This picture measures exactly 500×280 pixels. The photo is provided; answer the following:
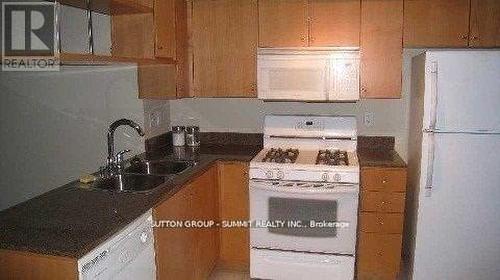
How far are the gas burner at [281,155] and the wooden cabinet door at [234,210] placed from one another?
20 centimetres

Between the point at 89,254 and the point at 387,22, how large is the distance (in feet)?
8.09

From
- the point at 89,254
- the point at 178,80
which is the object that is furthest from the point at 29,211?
the point at 178,80

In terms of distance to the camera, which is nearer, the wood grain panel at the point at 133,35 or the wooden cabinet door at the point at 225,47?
the wood grain panel at the point at 133,35

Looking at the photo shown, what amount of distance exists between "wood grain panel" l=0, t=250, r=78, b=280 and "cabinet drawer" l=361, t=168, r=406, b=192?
6.61 ft

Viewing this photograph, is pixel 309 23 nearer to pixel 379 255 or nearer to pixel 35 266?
pixel 379 255

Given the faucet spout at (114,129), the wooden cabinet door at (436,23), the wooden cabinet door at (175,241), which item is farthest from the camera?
the wooden cabinet door at (436,23)

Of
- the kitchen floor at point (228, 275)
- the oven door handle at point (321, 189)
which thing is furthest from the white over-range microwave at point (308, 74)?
the kitchen floor at point (228, 275)

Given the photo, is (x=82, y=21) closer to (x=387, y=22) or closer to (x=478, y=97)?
(x=387, y=22)

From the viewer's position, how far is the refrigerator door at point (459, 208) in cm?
246

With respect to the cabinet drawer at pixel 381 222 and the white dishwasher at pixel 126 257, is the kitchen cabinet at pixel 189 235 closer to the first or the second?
the white dishwasher at pixel 126 257

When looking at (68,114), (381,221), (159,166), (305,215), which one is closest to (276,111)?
(305,215)

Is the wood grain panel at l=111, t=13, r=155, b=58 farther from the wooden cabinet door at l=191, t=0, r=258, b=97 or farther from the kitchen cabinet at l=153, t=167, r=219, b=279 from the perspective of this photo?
the kitchen cabinet at l=153, t=167, r=219, b=279

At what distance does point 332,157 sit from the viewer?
294cm

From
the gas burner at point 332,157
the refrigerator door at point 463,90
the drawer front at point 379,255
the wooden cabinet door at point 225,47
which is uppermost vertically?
the wooden cabinet door at point 225,47
